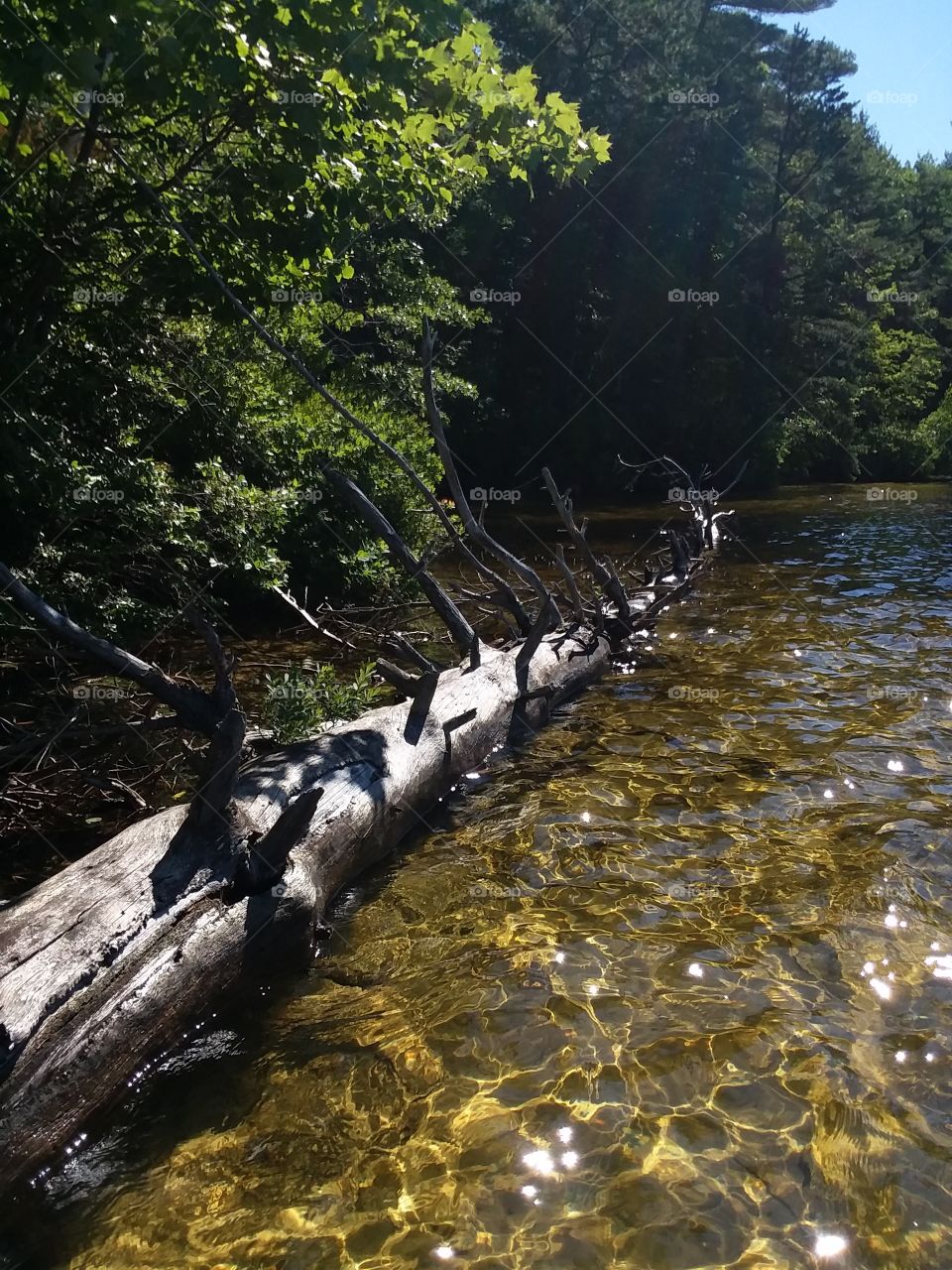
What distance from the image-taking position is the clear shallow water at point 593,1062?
2.72 m

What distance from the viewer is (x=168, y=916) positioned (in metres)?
3.43

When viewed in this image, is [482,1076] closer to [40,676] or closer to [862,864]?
[862,864]

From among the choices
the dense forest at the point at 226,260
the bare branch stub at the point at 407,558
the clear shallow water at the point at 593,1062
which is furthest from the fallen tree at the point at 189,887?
the dense forest at the point at 226,260

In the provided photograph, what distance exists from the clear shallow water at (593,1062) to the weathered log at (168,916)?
0.20 metres

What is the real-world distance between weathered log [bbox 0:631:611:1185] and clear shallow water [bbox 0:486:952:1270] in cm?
20

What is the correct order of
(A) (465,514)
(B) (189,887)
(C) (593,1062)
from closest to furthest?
(C) (593,1062) < (B) (189,887) < (A) (465,514)

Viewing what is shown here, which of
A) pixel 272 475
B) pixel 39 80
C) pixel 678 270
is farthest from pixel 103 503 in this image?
pixel 678 270

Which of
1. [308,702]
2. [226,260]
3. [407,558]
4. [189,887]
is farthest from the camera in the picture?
[226,260]

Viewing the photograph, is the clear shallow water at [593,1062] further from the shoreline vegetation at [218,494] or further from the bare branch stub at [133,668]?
the bare branch stub at [133,668]

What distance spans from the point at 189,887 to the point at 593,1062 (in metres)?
1.66

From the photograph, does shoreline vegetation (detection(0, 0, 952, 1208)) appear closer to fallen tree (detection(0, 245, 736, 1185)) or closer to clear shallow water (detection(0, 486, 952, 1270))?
fallen tree (detection(0, 245, 736, 1185))

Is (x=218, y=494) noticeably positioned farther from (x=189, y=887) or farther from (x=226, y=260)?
(x=189, y=887)

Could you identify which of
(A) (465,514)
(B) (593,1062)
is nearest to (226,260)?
(A) (465,514)

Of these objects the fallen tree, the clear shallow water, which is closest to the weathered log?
the fallen tree
